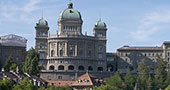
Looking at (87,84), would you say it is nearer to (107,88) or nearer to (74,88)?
(74,88)

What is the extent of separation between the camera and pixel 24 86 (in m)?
132

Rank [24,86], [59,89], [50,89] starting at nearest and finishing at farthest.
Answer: [24,86] < [50,89] < [59,89]

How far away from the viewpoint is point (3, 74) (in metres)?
150

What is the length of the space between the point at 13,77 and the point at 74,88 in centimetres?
4053

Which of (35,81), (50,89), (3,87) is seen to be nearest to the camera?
(3,87)

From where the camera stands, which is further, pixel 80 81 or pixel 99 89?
pixel 80 81

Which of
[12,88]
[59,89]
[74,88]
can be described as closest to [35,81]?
[59,89]

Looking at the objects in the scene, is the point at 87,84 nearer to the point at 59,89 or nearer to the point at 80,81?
the point at 80,81

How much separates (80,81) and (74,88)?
305 centimetres

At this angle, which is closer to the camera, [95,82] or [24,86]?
[24,86]

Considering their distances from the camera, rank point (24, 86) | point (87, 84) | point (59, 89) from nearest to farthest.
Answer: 1. point (24, 86)
2. point (59, 89)
3. point (87, 84)

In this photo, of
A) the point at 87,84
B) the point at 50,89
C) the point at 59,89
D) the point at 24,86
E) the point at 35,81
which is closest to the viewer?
the point at 24,86

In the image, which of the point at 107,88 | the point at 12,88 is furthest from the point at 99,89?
the point at 12,88

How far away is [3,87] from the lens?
388ft
